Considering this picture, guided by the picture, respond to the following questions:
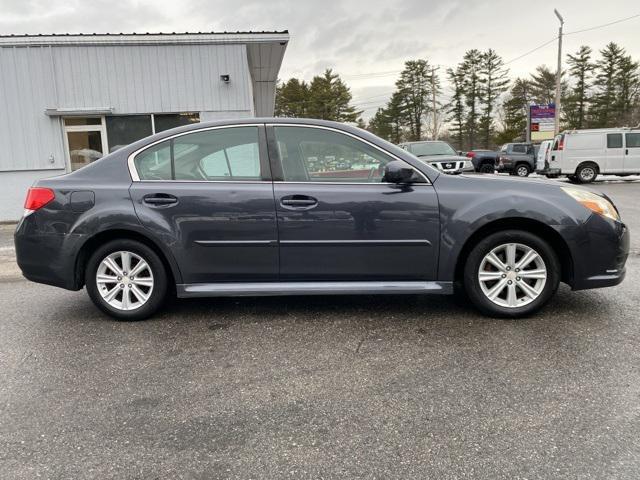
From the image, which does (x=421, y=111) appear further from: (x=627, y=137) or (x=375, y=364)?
(x=375, y=364)

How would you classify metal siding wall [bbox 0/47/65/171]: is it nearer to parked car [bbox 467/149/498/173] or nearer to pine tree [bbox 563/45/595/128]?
parked car [bbox 467/149/498/173]

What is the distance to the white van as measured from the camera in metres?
18.4

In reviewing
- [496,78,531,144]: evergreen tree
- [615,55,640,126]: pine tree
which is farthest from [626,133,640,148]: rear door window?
[496,78,531,144]: evergreen tree

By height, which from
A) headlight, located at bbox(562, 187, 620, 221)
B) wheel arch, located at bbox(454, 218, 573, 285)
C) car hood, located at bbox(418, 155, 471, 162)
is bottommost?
wheel arch, located at bbox(454, 218, 573, 285)

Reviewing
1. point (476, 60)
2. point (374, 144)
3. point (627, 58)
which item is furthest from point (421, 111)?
point (374, 144)

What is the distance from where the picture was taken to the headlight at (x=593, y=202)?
3.88 metres

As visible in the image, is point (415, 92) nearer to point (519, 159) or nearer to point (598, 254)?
point (519, 159)

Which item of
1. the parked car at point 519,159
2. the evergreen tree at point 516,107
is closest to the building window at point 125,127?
the parked car at point 519,159

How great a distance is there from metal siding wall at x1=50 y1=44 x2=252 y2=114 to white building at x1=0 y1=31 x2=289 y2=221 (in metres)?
0.02

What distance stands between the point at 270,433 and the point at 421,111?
65.2 meters

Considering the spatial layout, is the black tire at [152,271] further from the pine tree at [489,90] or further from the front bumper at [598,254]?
the pine tree at [489,90]

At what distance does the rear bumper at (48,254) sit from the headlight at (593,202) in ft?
12.5

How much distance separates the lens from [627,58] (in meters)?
47.9

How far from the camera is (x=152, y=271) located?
4043mm
